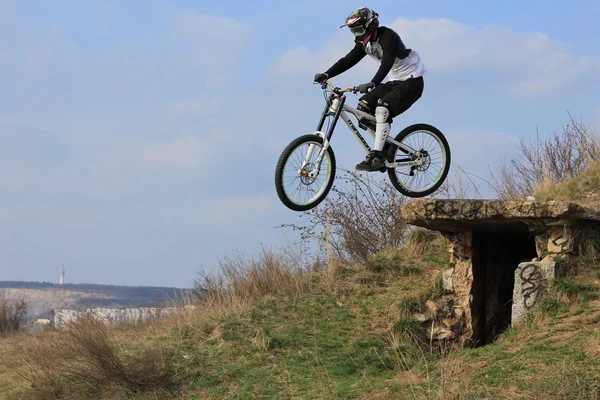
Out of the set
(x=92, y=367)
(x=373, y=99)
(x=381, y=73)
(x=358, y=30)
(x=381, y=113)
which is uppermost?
(x=358, y=30)

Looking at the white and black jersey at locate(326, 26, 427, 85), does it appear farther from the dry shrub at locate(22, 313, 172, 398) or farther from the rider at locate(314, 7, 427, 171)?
the dry shrub at locate(22, 313, 172, 398)

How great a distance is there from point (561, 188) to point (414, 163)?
411cm

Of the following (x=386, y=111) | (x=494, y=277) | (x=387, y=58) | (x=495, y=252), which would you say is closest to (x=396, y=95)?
(x=386, y=111)

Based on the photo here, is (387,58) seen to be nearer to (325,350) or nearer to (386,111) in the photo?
(386,111)

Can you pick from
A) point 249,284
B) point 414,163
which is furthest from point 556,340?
point 249,284

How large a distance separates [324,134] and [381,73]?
3.20 ft

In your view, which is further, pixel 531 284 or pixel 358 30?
pixel 531 284

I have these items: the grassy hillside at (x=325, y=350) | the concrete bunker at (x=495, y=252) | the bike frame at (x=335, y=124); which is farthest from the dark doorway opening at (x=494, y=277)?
the bike frame at (x=335, y=124)

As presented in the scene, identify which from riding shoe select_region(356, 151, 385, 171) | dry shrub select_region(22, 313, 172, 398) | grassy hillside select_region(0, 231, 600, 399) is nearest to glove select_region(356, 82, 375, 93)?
riding shoe select_region(356, 151, 385, 171)

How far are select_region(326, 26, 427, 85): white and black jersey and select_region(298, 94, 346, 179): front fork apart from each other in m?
0.40

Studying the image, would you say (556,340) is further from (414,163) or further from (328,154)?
(328,154)

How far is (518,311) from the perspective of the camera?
10.5m

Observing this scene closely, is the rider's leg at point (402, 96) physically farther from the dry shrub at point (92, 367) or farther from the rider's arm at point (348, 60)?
the dry shrub at point (92, 367)

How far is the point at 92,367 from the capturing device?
11.2 meters
